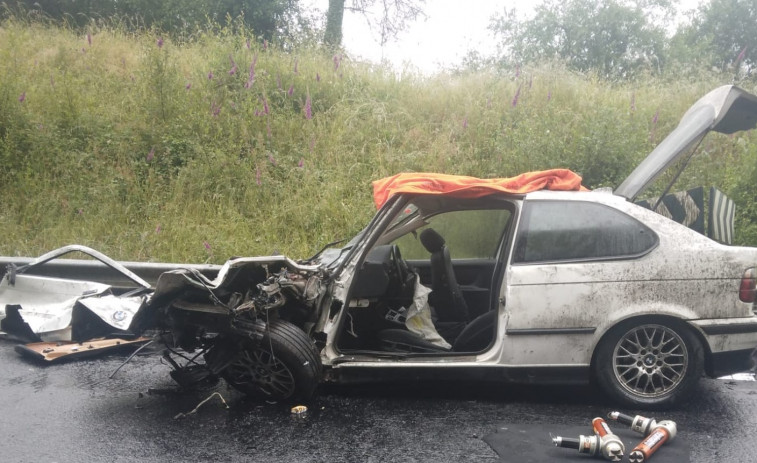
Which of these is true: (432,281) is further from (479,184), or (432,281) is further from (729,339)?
(729,339)

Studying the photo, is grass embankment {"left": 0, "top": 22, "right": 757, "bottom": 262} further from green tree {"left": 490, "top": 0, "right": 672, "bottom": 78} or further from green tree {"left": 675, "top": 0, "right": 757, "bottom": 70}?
green tree {"left": 675, "top": 0, "right": 757, "bottom": 70}

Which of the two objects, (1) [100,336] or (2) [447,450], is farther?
(1) [100,336]

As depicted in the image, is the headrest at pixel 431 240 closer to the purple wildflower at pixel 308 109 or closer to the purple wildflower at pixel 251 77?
the purple wildflower at pixel 308 109

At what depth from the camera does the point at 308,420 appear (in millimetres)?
3961

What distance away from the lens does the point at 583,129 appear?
8.76 metres

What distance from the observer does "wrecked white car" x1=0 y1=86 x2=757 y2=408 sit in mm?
3986

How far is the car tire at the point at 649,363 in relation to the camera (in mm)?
4004

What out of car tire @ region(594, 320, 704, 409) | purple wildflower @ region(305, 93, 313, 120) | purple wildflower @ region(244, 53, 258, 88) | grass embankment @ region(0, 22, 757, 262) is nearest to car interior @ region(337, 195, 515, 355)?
car tire @ region(594, 320, 704, 409)

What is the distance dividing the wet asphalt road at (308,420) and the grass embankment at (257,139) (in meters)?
3.35

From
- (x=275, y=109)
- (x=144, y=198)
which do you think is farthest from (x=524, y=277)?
(x=275, y=109)

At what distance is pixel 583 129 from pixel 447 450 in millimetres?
6356

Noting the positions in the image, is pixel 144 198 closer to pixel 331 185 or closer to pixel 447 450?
pixel 331 185

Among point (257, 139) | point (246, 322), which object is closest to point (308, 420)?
point (246, 322)

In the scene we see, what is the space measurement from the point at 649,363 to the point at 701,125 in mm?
1727
